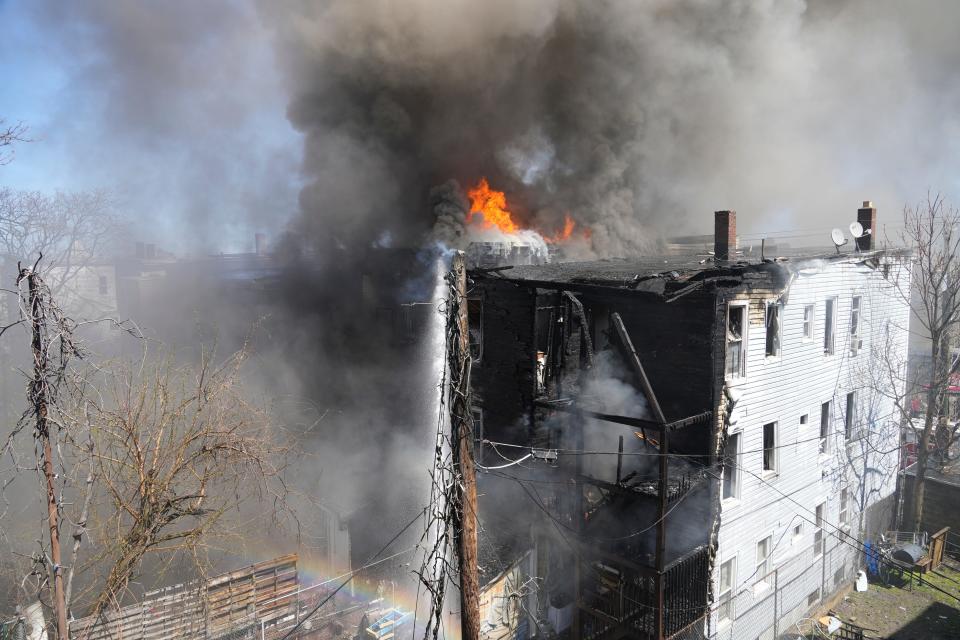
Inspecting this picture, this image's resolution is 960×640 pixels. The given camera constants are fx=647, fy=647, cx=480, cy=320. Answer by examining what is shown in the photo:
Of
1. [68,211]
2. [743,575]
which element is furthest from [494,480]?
[68,211]

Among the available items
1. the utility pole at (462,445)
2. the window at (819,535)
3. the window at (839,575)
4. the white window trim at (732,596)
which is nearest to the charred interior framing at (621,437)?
the white window trim at (732,596)

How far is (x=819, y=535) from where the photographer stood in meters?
13.7

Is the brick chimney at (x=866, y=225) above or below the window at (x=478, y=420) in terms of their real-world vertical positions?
above

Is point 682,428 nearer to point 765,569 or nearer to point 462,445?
point 765,569

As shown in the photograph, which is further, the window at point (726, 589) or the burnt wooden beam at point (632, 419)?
the window at point (726, 589)

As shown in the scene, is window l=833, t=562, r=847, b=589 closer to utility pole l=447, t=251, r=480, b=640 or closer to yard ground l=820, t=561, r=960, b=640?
yard ground l=820, t=561, r=960, b=640

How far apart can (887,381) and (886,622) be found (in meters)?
5.71

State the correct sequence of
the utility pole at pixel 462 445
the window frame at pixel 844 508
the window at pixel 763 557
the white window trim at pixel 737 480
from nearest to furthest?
the utility pole at pixel 462 445, the white window trim at pixel 737 480, the window at pixel 763 557, the window frame at pixel 844 508

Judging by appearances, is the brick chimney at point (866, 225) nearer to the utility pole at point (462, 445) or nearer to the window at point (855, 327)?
the window at point (855, 327)

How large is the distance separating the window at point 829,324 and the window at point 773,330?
222cm

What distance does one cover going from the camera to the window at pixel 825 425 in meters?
13.5

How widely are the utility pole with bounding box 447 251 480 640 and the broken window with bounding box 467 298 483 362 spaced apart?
853 cm

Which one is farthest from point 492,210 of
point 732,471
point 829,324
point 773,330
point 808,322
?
point 732,471

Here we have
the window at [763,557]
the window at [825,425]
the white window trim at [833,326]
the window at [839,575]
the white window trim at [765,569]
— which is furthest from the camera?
the window at [839,575]
